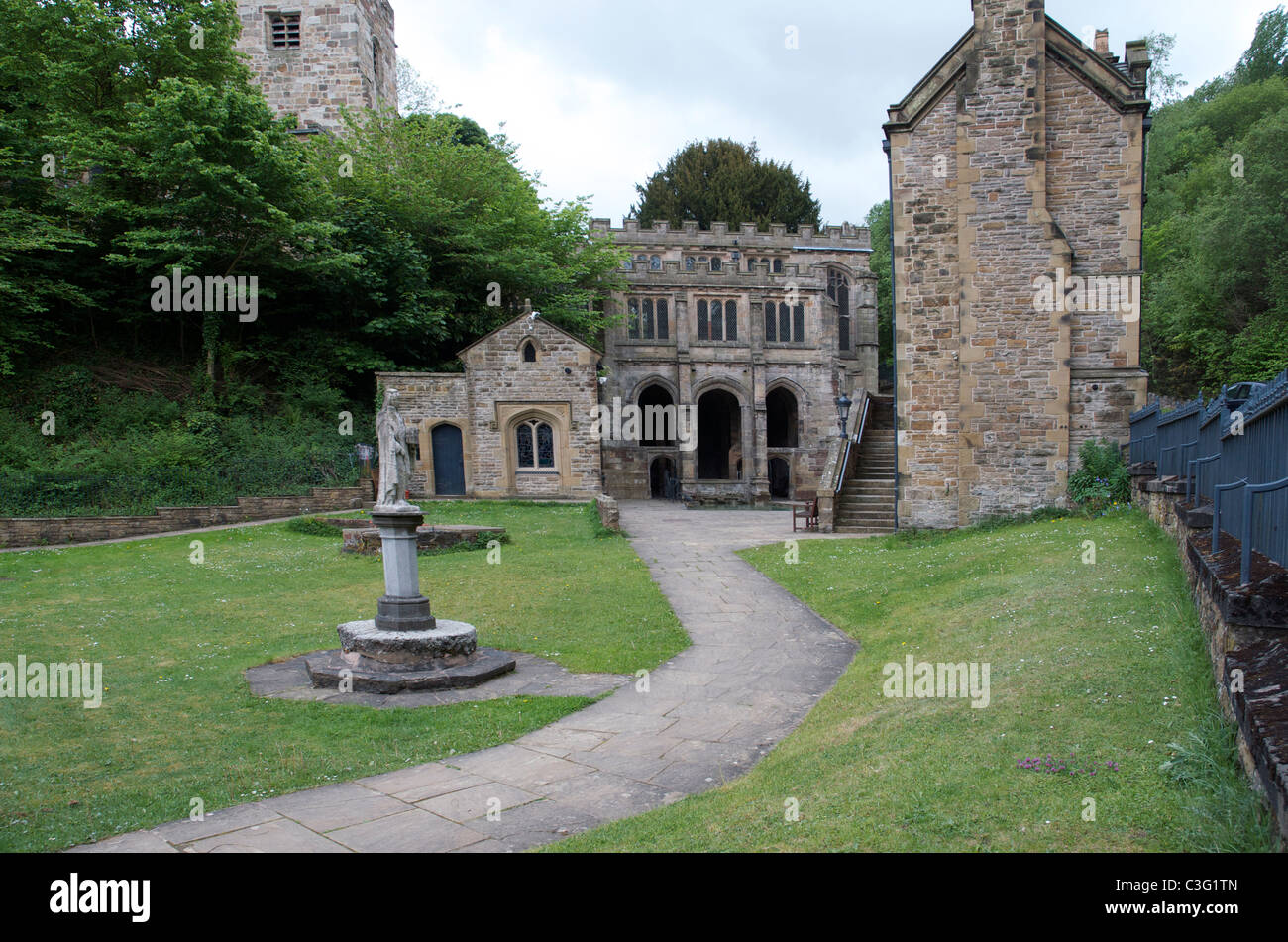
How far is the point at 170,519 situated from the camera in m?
20.0

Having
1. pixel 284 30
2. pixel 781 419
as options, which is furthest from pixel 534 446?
pixel 284 30

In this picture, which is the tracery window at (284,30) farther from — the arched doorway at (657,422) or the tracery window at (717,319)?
the arched doorway at (657,422)

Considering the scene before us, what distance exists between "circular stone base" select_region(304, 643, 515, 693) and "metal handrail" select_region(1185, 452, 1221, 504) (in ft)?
25.1

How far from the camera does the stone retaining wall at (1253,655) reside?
3053mm

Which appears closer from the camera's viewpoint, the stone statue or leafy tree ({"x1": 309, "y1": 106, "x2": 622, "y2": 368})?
the stone statue

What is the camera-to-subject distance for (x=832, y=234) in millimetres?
46156

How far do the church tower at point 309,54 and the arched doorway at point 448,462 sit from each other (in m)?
16.1

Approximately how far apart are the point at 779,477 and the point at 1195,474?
111ft

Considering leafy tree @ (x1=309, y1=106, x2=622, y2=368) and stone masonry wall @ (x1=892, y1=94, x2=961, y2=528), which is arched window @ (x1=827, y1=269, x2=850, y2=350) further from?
stone masonry wall @ (x1=892, y1=94, x2=961, y2=528)

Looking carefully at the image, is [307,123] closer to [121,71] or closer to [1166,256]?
[121,71]

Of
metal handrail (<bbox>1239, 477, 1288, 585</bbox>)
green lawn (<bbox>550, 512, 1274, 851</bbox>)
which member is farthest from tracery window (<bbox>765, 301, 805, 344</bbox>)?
metal handrail (<bbox>1239, 477, 1288, 585</bbox>)

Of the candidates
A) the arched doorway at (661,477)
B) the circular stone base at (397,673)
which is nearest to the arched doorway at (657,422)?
the arched doorway at (661,477)

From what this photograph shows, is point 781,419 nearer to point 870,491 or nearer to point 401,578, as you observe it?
point 870,491

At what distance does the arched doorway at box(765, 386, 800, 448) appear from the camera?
42.3 m
